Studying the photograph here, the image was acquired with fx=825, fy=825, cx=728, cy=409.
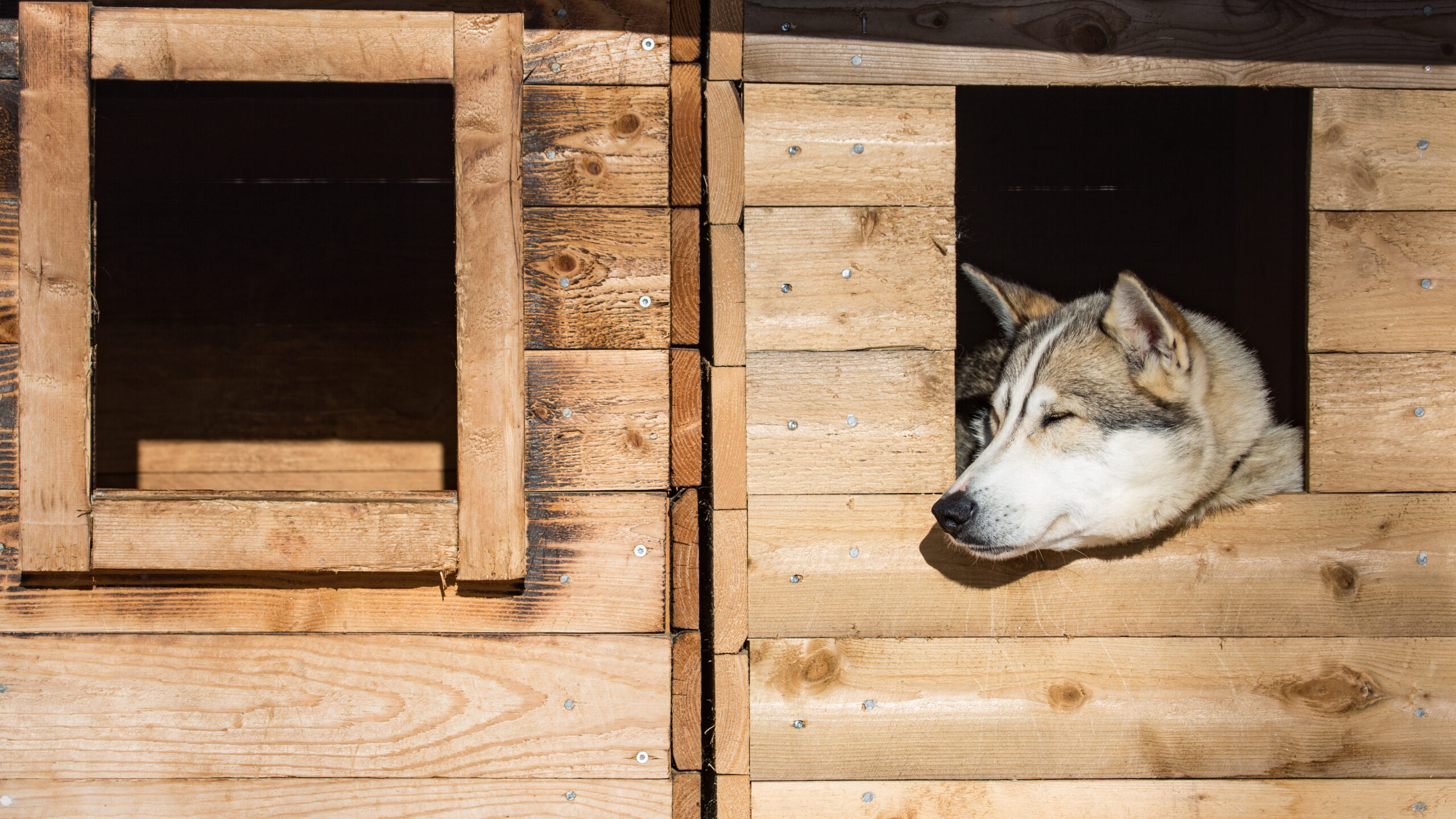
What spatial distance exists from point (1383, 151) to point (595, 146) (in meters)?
1.87

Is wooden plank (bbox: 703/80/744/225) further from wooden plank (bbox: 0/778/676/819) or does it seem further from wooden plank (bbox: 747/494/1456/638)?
wooden plank (bbox: 0/778/676/819)

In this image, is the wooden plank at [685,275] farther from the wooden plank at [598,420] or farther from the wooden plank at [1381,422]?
the wooden plank at [1381,422]

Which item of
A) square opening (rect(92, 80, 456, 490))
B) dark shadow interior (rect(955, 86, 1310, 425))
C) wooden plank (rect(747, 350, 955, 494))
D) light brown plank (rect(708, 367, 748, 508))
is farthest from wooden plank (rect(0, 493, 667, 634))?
dark shadow interior (rect(955, 86, 1310, 425))

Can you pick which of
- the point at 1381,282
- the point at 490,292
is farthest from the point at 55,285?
the point at 1381,282

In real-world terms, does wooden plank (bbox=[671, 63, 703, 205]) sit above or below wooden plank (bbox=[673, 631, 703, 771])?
above

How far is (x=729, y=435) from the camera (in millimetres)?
1946

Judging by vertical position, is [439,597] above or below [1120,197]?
below

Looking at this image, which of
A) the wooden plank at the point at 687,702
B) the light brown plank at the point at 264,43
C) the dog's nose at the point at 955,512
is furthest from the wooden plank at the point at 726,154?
the wooden plank at the point at 687,702

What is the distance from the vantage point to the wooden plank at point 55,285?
182cm

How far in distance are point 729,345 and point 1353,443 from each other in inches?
59.4

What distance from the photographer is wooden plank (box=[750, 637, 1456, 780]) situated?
1979mm

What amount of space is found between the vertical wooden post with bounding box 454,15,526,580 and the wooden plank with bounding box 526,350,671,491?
2.0 inches

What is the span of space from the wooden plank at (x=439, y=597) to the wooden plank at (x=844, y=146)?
82 centimetres

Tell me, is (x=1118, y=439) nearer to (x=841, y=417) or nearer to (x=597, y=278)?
(x=841, y=417)
